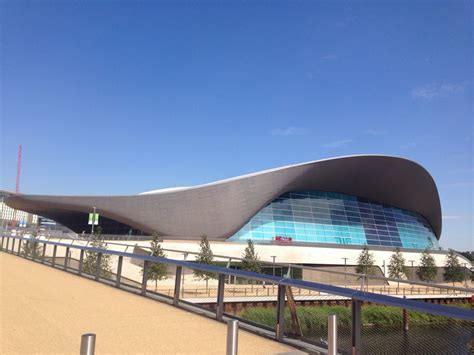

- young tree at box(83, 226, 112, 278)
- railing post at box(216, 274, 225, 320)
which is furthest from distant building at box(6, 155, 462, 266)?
railing post at box(216, 274, 225, 320)

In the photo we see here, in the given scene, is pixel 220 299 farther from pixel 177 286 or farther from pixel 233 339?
pixel 233 339

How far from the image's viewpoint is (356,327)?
404 cm

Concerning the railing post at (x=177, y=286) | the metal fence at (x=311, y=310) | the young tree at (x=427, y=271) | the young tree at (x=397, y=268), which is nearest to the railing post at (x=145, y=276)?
the metal fence at (x=311, y=310)

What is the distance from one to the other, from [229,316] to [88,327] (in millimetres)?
1992

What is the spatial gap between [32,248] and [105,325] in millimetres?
13288

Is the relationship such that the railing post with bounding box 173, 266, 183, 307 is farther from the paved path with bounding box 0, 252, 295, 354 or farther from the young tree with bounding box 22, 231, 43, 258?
the young tree with bounding box 22, 231, 43, 258

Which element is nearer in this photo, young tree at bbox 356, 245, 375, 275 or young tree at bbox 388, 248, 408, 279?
young tree at bbox 356, 245, 375, 275

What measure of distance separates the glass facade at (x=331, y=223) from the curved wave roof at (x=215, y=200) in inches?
51.0

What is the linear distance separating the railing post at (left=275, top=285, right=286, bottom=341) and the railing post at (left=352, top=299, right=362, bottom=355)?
1.14m

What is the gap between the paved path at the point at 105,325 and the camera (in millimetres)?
4633

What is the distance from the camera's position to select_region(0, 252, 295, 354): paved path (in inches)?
182

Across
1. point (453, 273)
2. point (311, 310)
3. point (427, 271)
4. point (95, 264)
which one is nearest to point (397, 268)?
point (427, 271)

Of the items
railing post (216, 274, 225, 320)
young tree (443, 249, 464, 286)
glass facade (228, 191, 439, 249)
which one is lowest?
young tree (443, 249, 464, 286)

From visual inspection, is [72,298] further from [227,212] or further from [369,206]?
[369,206]
